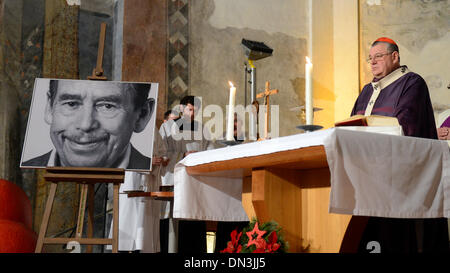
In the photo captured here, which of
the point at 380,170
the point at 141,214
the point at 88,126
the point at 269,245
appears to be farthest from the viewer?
the point at 141,214

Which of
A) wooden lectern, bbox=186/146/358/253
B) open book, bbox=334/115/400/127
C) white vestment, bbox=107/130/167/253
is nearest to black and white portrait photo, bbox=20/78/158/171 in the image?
white vestment, bbox=107/130/167/253

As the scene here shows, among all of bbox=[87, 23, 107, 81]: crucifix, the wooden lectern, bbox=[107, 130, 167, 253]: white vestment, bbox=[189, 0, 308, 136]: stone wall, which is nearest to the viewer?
the wooden lectern

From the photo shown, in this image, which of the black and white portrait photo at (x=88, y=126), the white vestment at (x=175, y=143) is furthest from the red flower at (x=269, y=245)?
the white vestment at (x=175, y=143)

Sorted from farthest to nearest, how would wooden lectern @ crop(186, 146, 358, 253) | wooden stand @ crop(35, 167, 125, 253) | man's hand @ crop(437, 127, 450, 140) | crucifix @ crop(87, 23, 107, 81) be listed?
crucifix @ crop(87, 23, 107, 81)
man's hand @ crop(437, 127, 450, 140)
wooden stand @ crop(35, 167, 125, 253)
wooden lectern @ crop(186, 146, 358, 253)

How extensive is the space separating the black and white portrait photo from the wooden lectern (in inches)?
65.5

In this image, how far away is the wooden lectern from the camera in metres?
3.05

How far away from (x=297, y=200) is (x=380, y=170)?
70 cm

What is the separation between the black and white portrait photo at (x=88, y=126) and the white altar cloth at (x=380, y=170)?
1.96 m

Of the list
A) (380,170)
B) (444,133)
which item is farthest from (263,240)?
(444,133)

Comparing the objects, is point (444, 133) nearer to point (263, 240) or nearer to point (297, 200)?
point (297, 200)

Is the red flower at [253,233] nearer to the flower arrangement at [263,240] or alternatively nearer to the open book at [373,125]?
the flower arrangement at [263,240]

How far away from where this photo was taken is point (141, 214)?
5.95 meters

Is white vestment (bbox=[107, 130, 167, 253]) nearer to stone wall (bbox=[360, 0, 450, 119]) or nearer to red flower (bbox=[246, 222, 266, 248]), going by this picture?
red flower (bbox=[246, 222, 266, 248])
